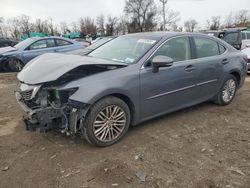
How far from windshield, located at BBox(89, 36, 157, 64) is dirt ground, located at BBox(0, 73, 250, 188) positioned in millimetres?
1190

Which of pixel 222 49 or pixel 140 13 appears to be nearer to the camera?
pixel 222 49

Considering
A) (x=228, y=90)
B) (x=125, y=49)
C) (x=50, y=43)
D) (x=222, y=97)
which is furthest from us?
(x=50, y=43)

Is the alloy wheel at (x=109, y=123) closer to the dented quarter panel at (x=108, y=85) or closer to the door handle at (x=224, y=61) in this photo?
the dented quarter panel at (x=108, y=85)

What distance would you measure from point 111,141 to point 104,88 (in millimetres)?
816

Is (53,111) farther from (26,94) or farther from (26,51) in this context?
(26,51)

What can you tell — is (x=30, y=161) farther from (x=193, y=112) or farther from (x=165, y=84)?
(x=193, y=112)

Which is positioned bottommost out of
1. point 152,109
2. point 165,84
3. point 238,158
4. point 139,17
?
point 238,158

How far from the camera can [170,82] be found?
4.38 metres

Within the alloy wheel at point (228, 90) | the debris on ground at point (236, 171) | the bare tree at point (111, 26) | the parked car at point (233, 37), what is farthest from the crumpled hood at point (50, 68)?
the bare tree at point (111, 26)

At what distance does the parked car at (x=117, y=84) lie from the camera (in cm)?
357

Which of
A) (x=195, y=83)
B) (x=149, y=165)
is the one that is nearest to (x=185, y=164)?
(x=149, y=165)

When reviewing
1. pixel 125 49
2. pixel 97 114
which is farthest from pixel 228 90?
pixel 97 114

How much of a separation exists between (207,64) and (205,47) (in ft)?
1.23

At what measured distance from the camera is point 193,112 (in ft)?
17.4
